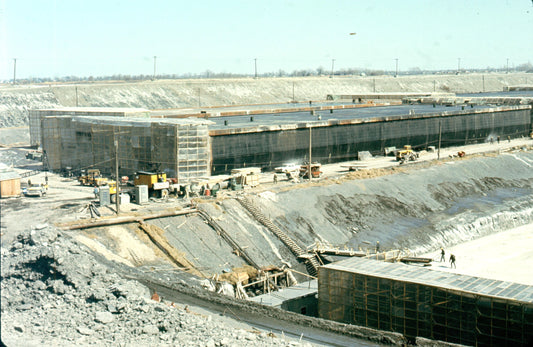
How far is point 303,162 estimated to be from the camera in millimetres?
51562

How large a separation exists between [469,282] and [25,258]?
1583cm

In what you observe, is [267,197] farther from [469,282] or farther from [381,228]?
[469,282]

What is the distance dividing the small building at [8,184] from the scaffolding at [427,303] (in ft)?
69.5

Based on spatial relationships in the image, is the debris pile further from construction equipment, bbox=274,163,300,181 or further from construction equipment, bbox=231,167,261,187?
construction equipment, bbox=274,163,300,181

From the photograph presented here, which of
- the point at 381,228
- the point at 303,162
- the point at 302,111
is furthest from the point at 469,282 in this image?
the point at 302,111

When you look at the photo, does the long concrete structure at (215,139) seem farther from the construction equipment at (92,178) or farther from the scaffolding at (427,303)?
the scaffolding at (427,303)

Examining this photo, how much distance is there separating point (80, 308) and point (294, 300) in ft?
29.4

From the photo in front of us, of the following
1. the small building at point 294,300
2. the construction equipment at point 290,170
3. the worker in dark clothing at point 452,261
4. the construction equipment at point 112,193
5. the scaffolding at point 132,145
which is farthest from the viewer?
the construction equipment at point 290,170

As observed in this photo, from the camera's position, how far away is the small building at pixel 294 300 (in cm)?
2584

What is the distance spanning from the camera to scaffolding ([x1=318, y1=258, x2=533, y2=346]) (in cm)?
2017

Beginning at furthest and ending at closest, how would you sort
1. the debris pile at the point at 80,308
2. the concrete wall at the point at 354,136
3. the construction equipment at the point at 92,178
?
1. the concrete wall at the point at 354,136
2. the construction equipment at the point at 92,178
3. the debris pile at the point at 80,308

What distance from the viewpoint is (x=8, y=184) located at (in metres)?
37.2

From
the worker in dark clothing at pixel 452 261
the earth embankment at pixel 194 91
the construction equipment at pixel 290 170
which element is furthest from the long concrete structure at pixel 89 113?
the worker in dark clothing at pixel 452 261

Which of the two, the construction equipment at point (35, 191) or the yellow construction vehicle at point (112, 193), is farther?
the construction equipment at point (35, 191)
